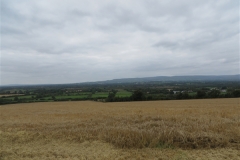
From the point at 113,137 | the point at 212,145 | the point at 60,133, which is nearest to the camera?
the point at 212,145

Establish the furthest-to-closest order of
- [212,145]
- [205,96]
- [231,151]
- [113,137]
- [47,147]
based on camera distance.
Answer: [205,96], [113,137], [47,147], [212,145], [231,151]

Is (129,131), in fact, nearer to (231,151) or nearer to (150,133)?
(150,133)

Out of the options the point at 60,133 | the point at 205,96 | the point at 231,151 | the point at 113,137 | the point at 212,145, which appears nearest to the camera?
the point at 231,151

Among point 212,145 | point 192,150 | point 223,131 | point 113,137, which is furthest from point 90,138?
point 223,131

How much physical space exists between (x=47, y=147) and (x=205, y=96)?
58.0 m

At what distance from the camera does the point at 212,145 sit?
674 centimetres

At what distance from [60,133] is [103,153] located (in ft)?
11.8

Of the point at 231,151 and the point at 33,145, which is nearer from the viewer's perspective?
the point at 231,151

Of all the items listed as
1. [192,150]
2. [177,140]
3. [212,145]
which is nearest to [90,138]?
[177,140]

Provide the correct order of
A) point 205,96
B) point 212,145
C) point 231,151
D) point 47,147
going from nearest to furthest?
point 231,151, point 212,145, point 47,147, point 205,96

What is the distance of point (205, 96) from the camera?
2183 inches

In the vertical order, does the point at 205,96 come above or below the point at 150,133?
below

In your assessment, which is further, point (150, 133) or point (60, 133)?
point (60, 133)

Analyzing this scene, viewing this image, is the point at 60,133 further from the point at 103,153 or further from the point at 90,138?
the point at 103,153
